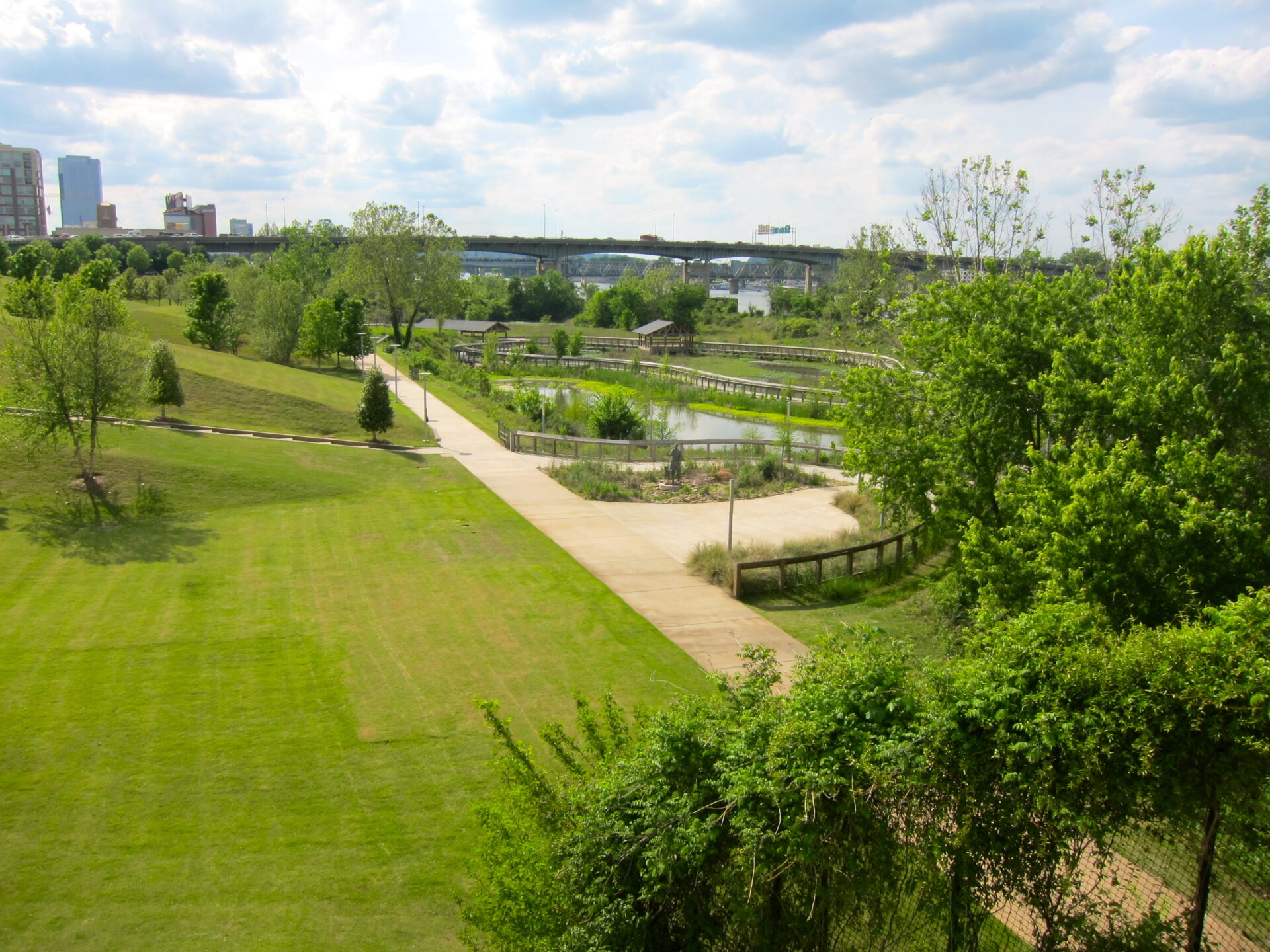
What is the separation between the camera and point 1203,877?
6.50m

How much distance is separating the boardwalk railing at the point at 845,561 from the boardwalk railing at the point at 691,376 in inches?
1036

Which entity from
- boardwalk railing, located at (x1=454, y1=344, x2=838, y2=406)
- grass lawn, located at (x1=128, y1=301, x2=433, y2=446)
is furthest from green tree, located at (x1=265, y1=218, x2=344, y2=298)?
grass lawn, located at (x1=128, y1=301, x2=433, y2=446)

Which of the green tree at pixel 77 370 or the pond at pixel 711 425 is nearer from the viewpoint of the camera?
the green tree at pixel 77 370

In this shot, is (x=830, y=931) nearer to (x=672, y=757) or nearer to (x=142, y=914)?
(x=672, y=757)

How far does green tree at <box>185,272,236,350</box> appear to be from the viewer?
58.4 meters

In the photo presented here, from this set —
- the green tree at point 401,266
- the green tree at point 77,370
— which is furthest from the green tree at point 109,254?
the green tree at point 77,370

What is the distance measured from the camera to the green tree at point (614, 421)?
130 ft

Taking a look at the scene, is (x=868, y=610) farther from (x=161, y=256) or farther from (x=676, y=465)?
(x=161, y=256)

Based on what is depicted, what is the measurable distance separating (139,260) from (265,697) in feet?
385

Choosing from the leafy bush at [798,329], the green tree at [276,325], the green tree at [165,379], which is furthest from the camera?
the leafy bush at [798,329]

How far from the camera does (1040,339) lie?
16.1m

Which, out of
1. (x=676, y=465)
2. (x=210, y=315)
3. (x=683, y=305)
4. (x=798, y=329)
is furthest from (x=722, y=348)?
(x=676, y=465)

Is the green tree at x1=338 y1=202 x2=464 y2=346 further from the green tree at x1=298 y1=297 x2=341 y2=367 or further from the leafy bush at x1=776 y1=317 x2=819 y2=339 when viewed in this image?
the leafy bush at x1=776 y1=317 x2=819 y2=339

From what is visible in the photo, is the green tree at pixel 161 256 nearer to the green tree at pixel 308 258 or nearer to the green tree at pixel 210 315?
the green tree at pixel 308 258
